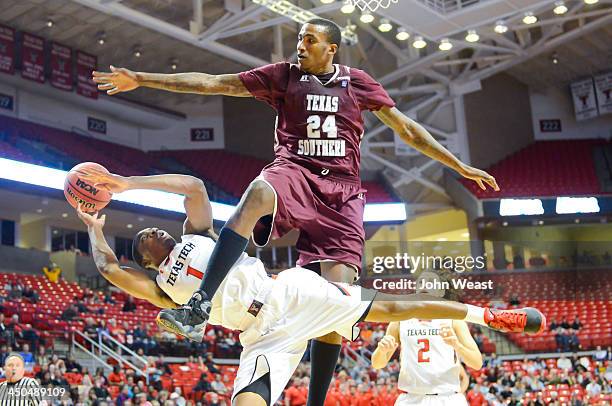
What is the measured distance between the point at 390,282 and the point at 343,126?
6403mm

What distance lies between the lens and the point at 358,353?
718 inches

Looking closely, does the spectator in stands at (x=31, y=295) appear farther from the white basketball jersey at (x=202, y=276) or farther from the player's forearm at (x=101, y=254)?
the white basketball jersey at (x=202, y=276)

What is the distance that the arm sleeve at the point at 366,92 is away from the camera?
4891 millimetres

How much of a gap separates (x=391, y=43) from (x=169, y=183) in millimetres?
21349

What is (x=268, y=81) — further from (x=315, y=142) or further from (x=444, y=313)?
(x=444, y=313)

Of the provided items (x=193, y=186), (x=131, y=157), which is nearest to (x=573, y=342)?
(x=193, y=186)

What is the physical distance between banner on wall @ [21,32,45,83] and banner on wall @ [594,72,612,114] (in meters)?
18.6

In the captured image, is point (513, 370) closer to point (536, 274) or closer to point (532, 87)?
point (536, 274)

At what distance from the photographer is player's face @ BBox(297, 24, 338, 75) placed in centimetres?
471

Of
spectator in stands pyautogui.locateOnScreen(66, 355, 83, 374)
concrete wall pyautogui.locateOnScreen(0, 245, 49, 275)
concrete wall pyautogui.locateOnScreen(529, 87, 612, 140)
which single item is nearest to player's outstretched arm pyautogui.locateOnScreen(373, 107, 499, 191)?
spectator in stands pyautogui.locateOnScreen(66, 355, 83, 374)

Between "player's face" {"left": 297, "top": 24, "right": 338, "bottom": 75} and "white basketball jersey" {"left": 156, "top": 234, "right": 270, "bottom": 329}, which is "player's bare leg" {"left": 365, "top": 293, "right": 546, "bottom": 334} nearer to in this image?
"white basketball jersey" {"left": 156, "top": 234, "right": 270, "bottom": 329}

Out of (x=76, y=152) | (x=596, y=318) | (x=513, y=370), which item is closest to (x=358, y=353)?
(x=513, y=370)

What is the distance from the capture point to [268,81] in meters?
4.82

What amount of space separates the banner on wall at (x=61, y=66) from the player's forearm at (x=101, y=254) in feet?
69.2
